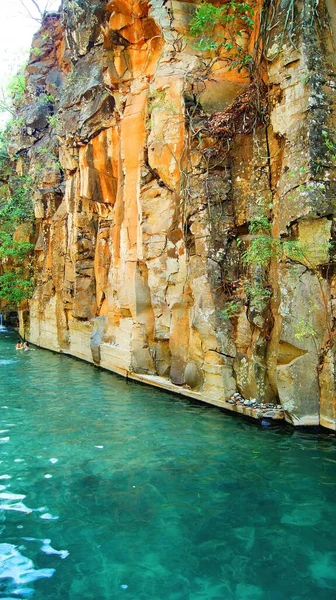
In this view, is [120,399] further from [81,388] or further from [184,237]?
[184,237]

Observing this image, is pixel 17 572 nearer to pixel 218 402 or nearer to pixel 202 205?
pixel 218 402

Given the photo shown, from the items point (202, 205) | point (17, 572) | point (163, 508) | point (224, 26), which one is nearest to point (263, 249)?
point (202, 205)

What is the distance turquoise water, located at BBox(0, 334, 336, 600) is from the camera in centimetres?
376

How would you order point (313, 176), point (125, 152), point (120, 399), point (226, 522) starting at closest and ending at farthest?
1. point (226, 522)
2. point (313, 176)
3. point (120, 399)
4. point (125, 152)

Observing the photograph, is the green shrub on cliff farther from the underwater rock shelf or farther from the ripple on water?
the ripple on water

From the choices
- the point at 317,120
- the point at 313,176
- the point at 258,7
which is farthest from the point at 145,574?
the point at 258,7

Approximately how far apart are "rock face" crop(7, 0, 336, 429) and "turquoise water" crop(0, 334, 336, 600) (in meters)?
1.47

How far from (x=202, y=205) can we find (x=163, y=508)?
6.33m

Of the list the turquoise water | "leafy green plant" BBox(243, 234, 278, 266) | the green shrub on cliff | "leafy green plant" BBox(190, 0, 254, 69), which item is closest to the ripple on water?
the turquoise water

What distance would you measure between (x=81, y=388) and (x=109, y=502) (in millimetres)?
6229

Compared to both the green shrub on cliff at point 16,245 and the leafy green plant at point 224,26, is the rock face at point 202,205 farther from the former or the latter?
the green shrub on cliff at point 16,245

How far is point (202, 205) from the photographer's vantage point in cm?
960

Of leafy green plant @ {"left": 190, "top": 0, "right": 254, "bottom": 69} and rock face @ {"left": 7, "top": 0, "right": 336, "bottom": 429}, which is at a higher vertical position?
leafy green plant @ {"left": 190, "top": 0, "right": 254, "bottom": 69}

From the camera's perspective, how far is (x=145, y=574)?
3.85 meters
